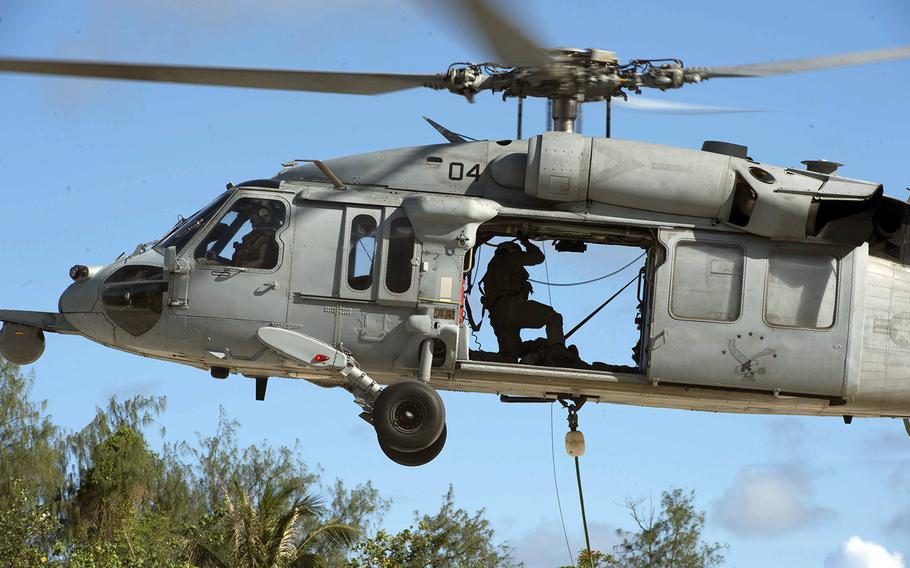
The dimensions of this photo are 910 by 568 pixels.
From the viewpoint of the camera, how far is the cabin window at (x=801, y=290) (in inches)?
568

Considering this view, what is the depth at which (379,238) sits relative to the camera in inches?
572

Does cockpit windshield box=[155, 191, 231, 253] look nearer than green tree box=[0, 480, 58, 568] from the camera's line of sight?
Yes

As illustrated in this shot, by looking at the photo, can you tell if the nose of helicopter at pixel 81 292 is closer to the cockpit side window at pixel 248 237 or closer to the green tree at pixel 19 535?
the cockpit side window at pixel 248 237

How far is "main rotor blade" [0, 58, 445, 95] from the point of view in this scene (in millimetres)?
11180

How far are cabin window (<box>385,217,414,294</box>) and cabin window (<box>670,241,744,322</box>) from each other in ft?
8.09

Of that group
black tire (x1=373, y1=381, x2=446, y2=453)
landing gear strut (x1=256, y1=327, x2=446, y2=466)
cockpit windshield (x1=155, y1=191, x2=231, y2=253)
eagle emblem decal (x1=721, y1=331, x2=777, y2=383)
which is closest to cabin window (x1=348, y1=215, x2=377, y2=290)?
landing gear strut (x1=256, y1=327, x2=446, y2=466)

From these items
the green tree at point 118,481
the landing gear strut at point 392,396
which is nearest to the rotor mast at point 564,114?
the landing gear strut at point 392,396

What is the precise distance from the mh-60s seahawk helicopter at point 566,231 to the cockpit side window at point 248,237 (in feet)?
0.05

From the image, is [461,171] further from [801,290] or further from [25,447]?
[25,447]

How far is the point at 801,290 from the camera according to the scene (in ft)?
47.5

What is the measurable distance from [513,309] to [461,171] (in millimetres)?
1472

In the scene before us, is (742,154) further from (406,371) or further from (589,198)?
(406,371)

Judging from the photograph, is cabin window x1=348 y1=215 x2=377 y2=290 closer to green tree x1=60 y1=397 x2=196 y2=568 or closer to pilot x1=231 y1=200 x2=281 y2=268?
pilot x1=231 y1=200 x2=281 y2=268

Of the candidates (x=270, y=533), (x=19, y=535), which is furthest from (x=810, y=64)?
(x=19, y=535)
